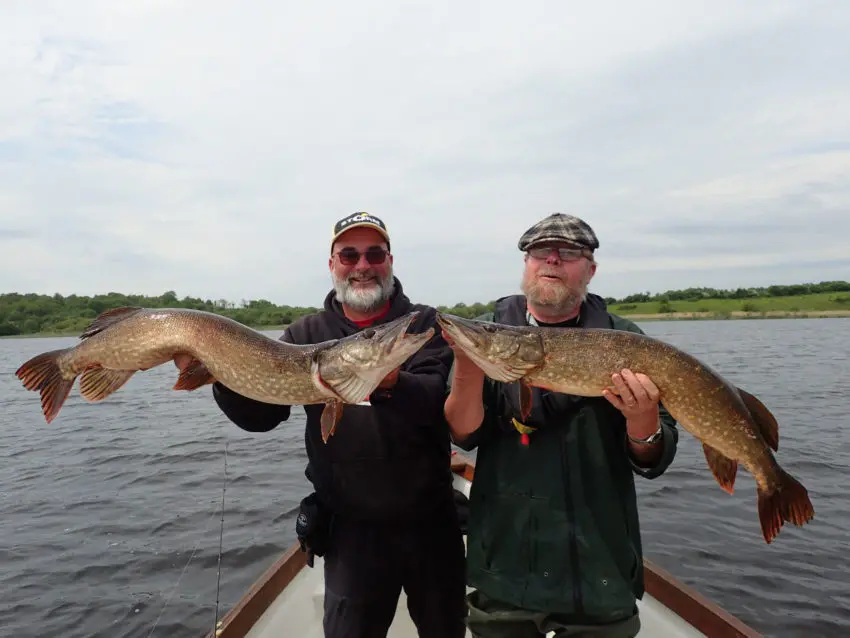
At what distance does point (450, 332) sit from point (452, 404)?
32 cm

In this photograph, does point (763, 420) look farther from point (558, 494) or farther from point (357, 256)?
point (357, 256)

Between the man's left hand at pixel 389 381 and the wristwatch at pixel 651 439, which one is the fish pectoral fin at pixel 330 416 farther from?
the wristwatch at pixel 651 439

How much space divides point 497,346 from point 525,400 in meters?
0.25

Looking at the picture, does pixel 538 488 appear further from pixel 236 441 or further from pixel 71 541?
pixel 236 441

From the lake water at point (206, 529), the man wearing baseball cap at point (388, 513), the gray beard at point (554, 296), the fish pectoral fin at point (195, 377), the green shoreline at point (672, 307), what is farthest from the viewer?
the green shoreline at point (672, 307)

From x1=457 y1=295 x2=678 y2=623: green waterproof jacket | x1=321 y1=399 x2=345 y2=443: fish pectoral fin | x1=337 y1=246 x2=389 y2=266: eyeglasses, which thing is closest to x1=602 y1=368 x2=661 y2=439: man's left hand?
x1=457 y1=295 x2=678 y2=623: green waterproof jacket

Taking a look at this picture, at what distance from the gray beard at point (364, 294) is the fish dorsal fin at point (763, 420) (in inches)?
70.5

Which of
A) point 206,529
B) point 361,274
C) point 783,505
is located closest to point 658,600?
point 783,505

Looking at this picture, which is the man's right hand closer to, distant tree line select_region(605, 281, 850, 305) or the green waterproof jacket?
the green waterproof jacket

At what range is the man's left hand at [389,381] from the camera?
96.7 inches

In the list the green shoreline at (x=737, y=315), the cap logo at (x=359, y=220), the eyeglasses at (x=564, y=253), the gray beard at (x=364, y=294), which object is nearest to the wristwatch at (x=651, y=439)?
the eyeglasses at (x=564, y=253)

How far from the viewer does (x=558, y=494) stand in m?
2.12

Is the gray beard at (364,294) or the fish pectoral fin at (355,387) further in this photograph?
the gray beard at (364,294)

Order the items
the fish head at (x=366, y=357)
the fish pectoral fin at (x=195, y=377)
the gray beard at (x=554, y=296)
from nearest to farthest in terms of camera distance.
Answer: the fish head at (x=366, y=357)
the gray beard at (x=554, y=296)
the fish pectoral fin at (x=195, y=377)
